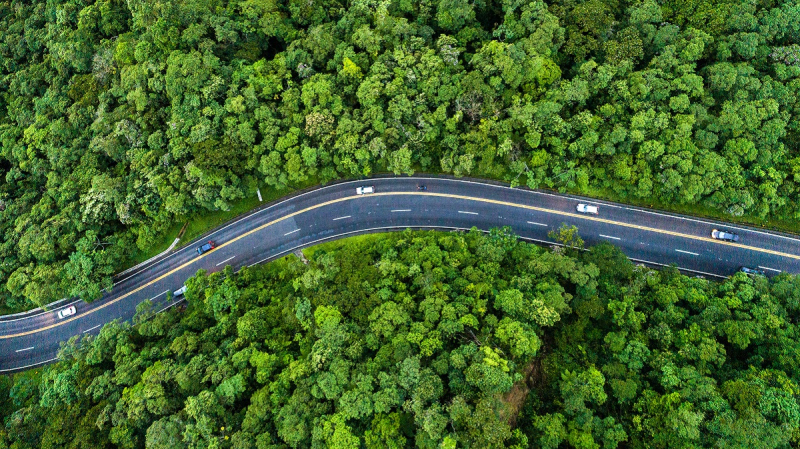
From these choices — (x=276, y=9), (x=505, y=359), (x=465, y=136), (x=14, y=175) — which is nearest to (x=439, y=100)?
(x=465, y=136)

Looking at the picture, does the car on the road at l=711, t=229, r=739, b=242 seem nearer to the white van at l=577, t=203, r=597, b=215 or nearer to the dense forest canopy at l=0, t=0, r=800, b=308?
the dense forest canopy at l=0, t=0, r=800, b=308

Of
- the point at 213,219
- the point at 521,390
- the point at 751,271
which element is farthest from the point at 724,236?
the point at 213,219

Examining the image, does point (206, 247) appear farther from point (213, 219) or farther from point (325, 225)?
point (325, 225)

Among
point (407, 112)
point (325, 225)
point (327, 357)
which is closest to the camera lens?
point (327, 357)

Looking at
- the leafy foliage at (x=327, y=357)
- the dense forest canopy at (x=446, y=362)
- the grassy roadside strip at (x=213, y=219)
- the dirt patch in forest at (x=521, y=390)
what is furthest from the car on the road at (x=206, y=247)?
the dirt patch in forest at (x=521, y=390)

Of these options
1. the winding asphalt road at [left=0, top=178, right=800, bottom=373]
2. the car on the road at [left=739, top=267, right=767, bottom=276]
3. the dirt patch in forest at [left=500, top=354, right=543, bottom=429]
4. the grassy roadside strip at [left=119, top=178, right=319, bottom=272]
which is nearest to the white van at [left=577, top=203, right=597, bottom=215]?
the winding asphalt road at [left=0, top=178, right=800, bottom=373]

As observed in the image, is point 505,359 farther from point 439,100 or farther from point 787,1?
point 787,1

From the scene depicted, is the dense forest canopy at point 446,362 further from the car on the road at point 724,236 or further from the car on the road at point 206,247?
the car on the road at point 206,247
